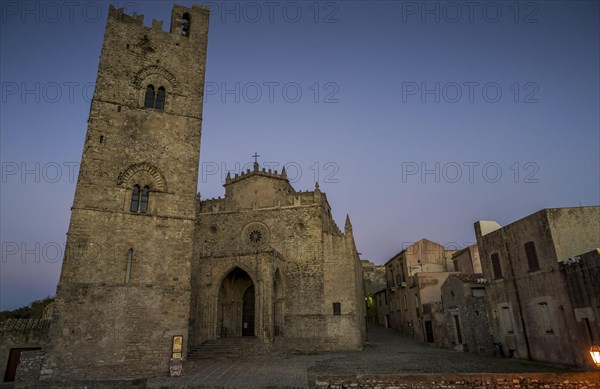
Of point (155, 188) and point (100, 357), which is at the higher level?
point (155, 188)

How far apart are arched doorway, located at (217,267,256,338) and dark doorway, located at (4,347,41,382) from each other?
12489 millimetres

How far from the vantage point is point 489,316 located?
62.5 feet

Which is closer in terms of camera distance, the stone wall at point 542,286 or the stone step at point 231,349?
the stone wall at point 542,286

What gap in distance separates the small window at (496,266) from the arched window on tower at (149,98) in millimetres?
19249

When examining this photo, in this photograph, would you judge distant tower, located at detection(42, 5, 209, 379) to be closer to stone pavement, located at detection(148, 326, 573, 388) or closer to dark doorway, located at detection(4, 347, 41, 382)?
dark doorway, located at detection(4, 347, 41, 382)

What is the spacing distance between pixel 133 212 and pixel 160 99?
6.24 meters

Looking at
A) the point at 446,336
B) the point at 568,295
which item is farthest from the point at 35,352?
the point at 446,336

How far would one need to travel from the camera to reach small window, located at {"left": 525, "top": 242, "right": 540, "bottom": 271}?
49.9 ft

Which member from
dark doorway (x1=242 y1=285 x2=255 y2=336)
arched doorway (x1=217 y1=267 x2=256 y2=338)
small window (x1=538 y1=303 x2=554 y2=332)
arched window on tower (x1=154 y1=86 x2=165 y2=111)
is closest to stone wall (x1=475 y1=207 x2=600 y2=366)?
small window (x1=538 y1=303 x2=554 y2=332)

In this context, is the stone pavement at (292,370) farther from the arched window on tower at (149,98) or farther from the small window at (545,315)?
the arched window on tower at (149,98)

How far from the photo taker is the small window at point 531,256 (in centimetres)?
1520

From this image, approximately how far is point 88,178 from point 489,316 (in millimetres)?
21342

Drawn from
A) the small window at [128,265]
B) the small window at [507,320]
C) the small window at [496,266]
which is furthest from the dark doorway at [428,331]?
the small window at [128,265]

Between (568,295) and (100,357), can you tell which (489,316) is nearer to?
(568,295)
